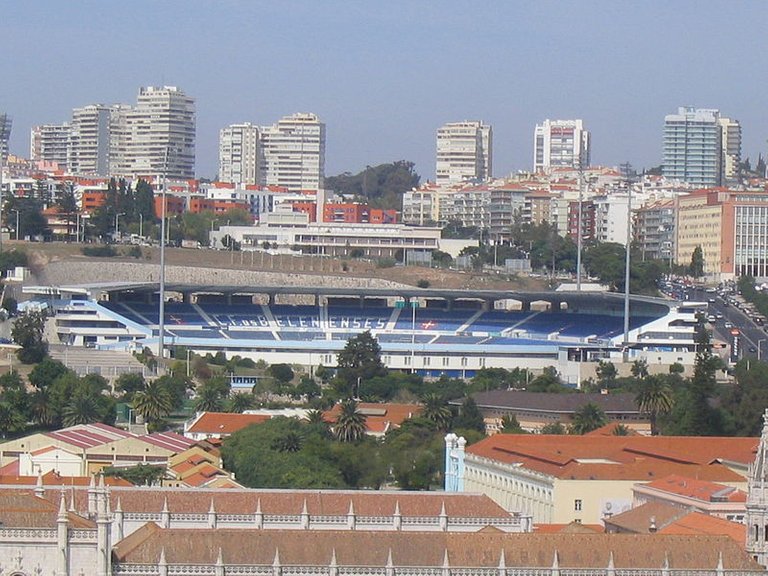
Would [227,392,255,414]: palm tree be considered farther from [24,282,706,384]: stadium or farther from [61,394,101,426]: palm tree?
[24,282,706,384]: stadium

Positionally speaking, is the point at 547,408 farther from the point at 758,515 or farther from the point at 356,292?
the point at 758,515

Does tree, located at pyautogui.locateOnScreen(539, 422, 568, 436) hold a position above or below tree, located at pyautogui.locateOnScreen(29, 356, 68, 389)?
below

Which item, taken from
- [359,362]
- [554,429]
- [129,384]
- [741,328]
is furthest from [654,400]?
[741,328]

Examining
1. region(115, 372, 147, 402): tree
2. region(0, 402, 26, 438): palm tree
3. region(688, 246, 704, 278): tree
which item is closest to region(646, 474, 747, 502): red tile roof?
region(0, 402, 26, 438): palm tree

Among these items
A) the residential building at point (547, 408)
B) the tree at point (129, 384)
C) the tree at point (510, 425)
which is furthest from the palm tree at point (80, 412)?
the tree at point (510, 425)

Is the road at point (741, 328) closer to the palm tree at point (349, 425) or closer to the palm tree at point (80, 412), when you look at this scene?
the palm tree at point (349, 425)

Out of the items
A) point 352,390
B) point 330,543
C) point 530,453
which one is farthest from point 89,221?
point 330,543

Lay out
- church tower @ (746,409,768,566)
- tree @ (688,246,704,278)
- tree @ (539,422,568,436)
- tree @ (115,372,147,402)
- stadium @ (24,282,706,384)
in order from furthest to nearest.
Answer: tree @ (688,246,704,278)
stadium @ (24,282,706,384)
tree @ (115,372,147,402)
tree @ (539,422,568,436)
church tower @ (746,409,768,566)

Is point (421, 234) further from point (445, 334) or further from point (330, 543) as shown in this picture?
point (330, 543)
